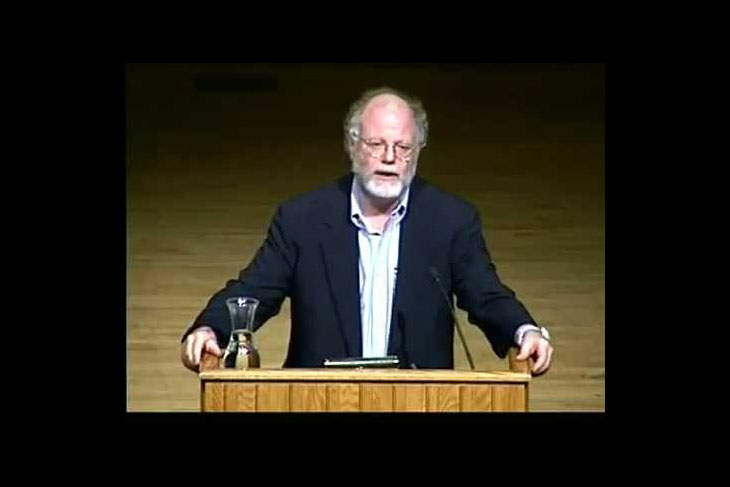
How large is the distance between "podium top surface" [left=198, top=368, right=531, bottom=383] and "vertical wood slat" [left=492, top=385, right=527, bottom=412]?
19 mm

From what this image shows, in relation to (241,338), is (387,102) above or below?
above

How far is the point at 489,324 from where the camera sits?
5059 mm

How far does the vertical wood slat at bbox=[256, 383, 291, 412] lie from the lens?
4.44 metres

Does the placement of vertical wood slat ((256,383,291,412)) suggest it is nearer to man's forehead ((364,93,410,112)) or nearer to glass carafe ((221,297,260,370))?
glass carafe ((221,297,260,370))

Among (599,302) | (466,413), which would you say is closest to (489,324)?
(466,413)

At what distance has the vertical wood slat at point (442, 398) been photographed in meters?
4.44

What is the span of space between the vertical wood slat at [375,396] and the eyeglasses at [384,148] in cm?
104

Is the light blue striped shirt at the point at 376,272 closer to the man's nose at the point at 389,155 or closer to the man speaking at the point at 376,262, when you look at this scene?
the man speaking at the point at 376,262

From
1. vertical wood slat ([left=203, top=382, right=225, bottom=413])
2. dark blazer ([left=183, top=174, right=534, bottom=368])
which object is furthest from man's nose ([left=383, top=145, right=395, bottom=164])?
vertical wood slat ([left=203, top=382, right=225, bottom=413])

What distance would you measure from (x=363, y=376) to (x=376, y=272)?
957 mm

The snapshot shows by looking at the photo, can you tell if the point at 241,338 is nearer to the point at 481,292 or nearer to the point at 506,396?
the point at 506,396

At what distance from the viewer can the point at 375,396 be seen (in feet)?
14.6

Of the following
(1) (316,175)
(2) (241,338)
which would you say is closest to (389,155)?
(2) (241,338)

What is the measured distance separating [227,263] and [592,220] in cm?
145
